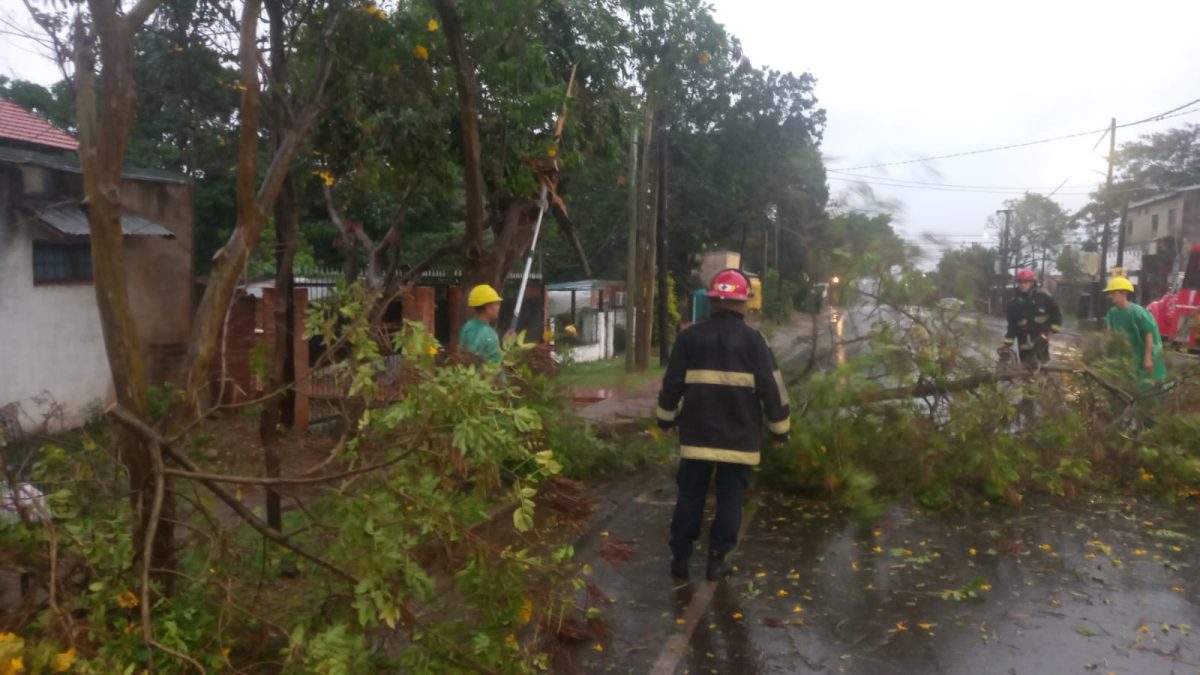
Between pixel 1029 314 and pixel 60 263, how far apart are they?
11.0 metres

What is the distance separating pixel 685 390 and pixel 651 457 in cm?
317

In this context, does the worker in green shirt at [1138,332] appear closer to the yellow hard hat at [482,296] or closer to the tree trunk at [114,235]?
the yellow hard hat at [482,296]

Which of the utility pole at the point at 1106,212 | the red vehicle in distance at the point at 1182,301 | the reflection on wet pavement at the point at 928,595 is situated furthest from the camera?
the utility pole at the point at 1106,212

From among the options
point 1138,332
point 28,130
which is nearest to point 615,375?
point 28,130

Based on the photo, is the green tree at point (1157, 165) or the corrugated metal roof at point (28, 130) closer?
the corrugated metal roof at point (28, 130)

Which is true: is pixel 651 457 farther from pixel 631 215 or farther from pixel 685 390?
pixel 631 215

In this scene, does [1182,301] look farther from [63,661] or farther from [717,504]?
[63,661]

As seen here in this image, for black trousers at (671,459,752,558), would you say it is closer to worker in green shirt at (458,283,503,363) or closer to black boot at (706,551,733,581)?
black boot at (706,551,733,581)

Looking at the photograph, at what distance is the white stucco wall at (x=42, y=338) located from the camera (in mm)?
11016

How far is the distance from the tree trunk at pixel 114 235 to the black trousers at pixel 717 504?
9.63 ft

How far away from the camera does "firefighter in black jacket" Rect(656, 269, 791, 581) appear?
5.80 meters

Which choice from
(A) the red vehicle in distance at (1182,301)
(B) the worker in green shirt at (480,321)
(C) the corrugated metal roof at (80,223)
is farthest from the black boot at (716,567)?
(A) the red vehicle in distance at (1182,301)

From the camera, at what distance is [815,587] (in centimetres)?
582

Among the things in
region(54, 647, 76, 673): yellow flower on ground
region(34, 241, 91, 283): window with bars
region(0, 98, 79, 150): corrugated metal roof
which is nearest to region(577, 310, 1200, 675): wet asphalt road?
region(54, 647, 76, 673): yellow flower on ground
